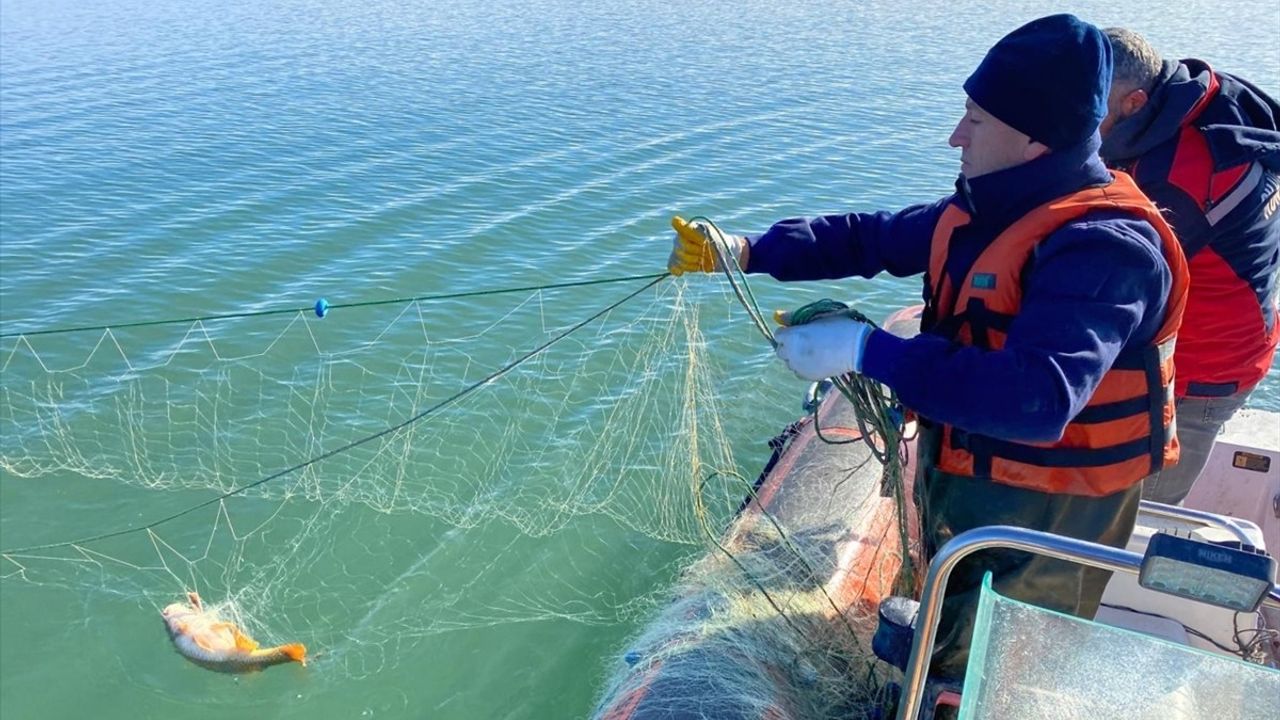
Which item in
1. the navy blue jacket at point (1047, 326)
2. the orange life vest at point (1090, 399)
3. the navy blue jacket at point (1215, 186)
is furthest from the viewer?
the navy blue jacket at point (1215, 186)

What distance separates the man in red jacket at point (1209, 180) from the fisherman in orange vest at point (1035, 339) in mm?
793

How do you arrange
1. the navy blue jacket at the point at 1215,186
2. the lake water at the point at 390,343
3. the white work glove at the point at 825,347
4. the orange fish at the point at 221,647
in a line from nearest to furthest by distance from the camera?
the white work glove at the point at 825,347
the navy blue jacket at the point at 1215,186
the orange fish at the point at 221,647
the lake water at the point at 390,343

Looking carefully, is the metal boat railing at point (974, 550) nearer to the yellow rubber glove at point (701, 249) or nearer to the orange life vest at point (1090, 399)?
the orange life vest at point (1090, 399)

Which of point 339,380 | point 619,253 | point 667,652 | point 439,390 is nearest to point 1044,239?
point 667,652

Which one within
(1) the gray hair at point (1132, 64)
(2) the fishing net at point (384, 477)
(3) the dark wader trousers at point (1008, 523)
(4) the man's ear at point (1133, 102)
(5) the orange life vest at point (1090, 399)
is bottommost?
(2) the fishing net at point (384, 477)

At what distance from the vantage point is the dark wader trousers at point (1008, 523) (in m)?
2.46

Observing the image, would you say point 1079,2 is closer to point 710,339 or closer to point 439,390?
point 710,339

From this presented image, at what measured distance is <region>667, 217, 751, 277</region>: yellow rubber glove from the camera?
3.06 meters

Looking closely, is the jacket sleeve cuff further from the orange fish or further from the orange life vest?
the orange fish

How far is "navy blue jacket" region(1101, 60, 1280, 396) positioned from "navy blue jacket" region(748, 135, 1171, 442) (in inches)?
35.6

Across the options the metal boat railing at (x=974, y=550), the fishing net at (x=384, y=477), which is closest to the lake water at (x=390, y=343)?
the fishing net at (x=384, y=477)

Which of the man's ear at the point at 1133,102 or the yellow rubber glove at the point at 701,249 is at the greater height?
the man's ear at the point at 1133,102

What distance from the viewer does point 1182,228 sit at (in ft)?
9.93

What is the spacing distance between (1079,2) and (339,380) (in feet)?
66.8
